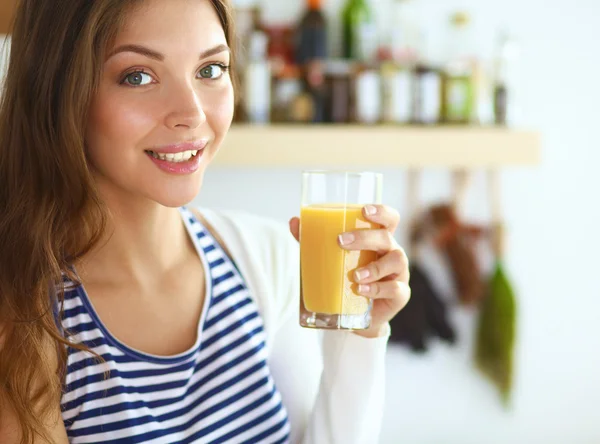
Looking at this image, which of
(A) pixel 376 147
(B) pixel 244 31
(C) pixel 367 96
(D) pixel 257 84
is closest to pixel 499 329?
(A) pixel 376 147

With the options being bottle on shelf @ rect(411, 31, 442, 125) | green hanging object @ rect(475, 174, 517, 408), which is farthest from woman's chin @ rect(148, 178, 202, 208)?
green hanging object @ rect(475, 174, 517, 408)

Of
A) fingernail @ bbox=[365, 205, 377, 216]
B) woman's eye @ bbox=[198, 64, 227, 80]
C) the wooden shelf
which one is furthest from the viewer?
the wooden shelf

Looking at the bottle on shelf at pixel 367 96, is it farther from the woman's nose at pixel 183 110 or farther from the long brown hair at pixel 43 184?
the woman's nose at pixel 183 110

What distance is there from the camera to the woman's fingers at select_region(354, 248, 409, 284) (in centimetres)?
104

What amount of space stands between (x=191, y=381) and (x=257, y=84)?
1.25 meters

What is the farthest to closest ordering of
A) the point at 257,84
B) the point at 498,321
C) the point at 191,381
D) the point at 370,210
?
the point at 498,321
the point at 257,84
the point at 191,381
the point at 370,210

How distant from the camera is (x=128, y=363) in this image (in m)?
1.16

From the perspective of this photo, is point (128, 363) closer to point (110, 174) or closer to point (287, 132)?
point (110, 174)

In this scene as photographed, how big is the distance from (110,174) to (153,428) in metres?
0.38

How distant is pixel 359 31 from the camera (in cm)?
241

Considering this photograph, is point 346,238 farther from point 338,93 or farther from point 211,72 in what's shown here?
point 338,93

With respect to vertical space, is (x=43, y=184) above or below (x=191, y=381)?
above

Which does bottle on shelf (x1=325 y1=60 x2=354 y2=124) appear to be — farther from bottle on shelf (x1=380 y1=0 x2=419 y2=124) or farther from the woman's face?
the woman's face

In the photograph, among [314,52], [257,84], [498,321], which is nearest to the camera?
[257,84]
